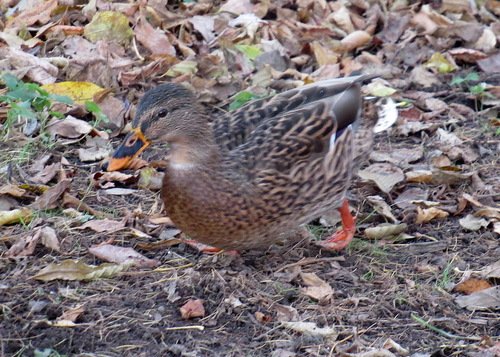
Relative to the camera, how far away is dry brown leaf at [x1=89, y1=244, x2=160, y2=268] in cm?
448

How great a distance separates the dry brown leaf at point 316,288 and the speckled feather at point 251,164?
243 mm

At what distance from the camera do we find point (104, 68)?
242 inches

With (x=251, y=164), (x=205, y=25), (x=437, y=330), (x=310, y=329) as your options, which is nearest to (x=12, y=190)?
(x=251, y=164)

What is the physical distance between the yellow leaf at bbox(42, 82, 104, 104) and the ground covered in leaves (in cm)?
1

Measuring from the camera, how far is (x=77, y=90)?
19.5ft

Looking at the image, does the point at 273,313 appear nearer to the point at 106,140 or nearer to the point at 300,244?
the point at 300,244

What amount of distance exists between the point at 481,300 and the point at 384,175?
134 cm

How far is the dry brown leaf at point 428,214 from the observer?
502cm

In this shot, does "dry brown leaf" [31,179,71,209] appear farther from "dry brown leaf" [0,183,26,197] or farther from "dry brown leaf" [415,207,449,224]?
"dry brown leaf" [415,207,449,224]

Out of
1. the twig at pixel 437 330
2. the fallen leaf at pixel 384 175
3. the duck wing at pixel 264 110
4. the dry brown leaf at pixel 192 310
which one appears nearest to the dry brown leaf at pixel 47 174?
the duck wing at pixel 264 110

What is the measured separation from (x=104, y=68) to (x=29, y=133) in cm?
81

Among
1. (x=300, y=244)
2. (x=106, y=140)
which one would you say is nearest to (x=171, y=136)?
(x=300, y=244)

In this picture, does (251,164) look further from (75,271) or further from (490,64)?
(490,64)

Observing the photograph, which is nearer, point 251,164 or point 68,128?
point 251,164
